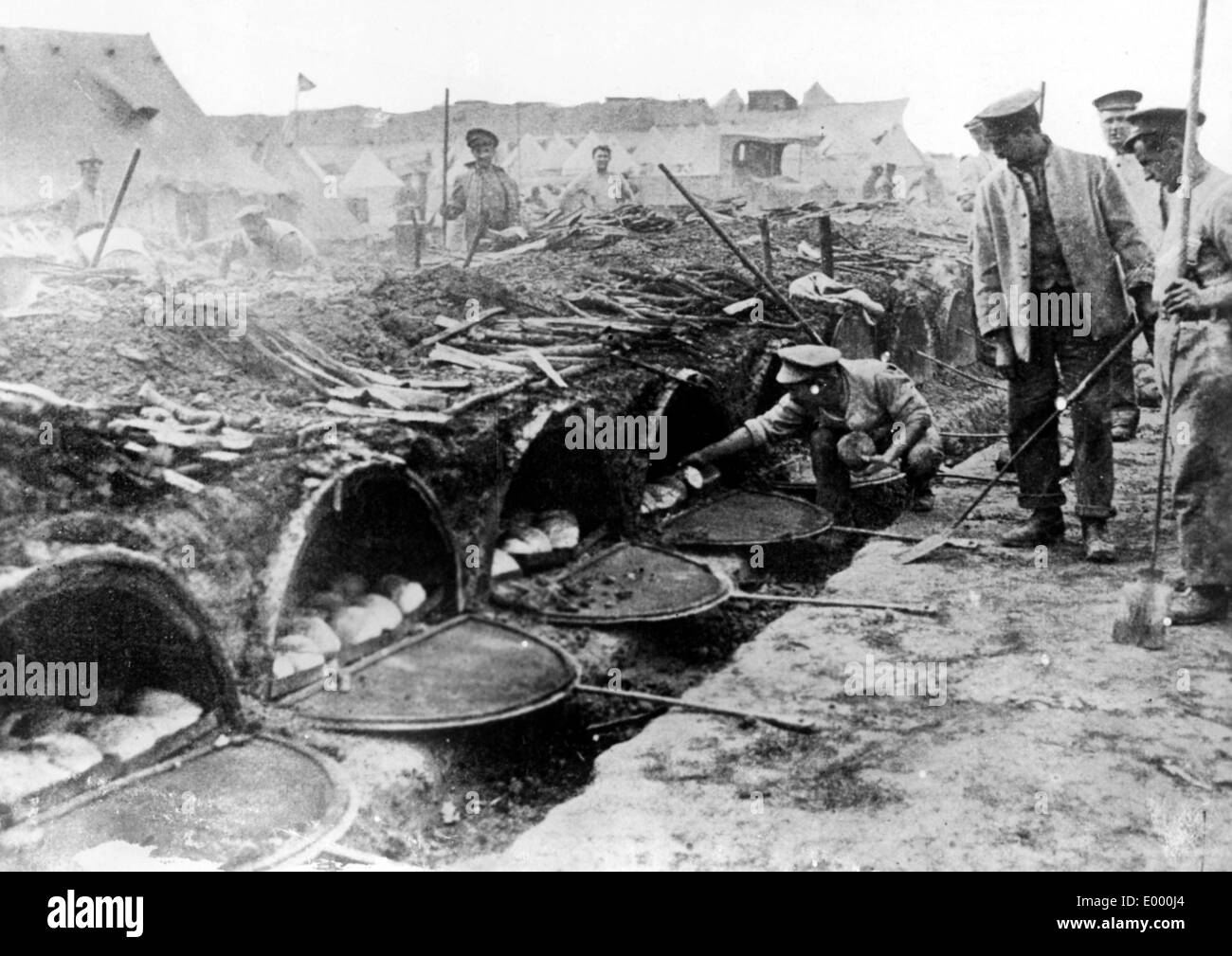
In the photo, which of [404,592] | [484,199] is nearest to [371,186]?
[484,199]

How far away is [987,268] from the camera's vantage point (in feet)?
15.4

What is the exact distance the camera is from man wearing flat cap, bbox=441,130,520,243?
18.5ft

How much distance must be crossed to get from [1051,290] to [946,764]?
247 cm

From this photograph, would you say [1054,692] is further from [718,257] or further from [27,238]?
[27,238]

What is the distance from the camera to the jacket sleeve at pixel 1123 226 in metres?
4.38

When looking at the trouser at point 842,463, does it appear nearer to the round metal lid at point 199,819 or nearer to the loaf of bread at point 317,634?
the loaf of bread at point 317,634

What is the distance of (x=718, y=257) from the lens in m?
6.80

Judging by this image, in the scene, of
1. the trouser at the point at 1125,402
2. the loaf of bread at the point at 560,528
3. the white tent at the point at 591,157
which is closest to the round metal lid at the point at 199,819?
the loaf of bread at the point at 560,528

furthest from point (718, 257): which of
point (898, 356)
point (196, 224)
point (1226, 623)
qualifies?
point (196, 224)

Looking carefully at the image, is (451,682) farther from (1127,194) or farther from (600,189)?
(600,189)

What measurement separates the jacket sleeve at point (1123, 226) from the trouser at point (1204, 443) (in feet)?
2.22

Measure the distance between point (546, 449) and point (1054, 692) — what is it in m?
2.50

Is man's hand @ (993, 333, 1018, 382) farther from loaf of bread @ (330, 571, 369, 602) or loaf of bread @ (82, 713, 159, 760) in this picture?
loaf of bread @ (82, 713, 159, 760)

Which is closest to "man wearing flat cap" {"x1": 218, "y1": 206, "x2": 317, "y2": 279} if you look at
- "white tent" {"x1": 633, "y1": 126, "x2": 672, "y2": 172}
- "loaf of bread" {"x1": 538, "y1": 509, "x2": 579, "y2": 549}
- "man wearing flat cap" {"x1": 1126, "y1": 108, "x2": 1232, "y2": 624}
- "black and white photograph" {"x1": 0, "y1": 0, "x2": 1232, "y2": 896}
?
"black and white photograph" {"x1": 0, "y1": 0, "x2": 1232, "y2": 896}
